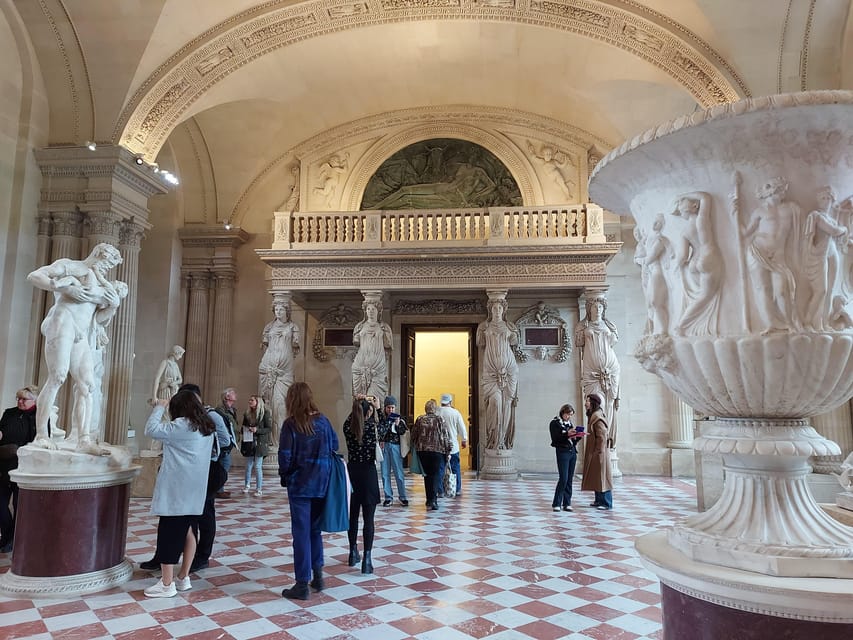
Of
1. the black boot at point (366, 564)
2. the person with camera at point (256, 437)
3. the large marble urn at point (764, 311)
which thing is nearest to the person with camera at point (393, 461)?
the person with camera at point (256, 437)

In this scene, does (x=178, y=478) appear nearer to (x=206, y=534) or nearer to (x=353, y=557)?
(x=206, y=534)

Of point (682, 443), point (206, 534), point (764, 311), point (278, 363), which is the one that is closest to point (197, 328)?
point (278, 363)

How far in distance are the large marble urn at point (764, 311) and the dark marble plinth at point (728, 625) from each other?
0.15m

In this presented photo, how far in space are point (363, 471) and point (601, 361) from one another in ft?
22.0

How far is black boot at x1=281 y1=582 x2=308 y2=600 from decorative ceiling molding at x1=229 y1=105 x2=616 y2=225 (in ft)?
31.8

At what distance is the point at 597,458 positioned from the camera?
7332 mm

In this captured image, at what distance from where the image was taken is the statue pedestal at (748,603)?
5.82 ft

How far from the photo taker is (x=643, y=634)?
345cm

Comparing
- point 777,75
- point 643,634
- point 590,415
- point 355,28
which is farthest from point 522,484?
point 355,28

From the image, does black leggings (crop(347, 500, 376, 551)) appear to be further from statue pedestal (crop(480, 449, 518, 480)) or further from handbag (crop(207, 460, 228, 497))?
statue pedestal (crop(480, 449, 518, 480))

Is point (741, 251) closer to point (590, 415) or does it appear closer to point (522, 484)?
point (590, 415)

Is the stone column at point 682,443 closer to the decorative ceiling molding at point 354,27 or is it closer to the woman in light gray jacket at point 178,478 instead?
the decorative ceiling molding at point 354,27

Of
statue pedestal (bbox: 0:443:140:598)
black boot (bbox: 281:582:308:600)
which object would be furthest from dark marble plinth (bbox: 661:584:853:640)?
statue pedestal (bbox: 0:443:140:598)

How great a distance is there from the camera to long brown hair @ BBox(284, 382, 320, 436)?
399cm
